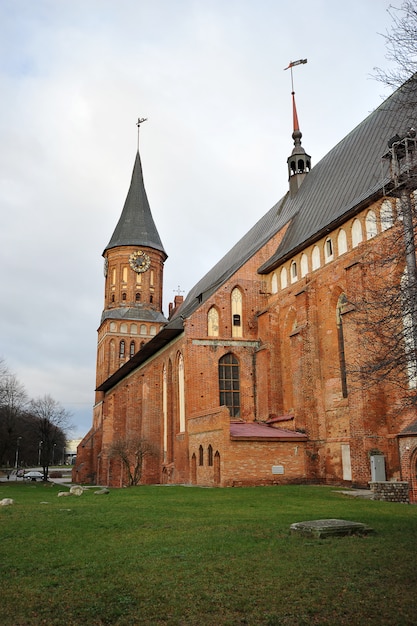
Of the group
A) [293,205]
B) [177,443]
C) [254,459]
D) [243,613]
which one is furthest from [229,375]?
[243,613]

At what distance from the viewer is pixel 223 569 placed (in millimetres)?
7082

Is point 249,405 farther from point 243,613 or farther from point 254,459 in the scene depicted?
point 243,613

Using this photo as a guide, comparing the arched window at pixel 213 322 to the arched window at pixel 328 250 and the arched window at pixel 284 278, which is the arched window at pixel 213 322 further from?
the arched window at pixel 328 250

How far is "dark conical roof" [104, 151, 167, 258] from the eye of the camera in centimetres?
5275

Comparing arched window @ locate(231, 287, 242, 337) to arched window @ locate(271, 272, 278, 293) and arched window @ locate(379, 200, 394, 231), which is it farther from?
arched window @ locate(379, 200, 394, 231)

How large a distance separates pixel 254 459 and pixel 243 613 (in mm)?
16432

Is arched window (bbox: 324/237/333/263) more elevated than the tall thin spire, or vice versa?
the tall thin spire

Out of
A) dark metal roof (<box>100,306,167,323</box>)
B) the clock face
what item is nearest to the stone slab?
dark metal roof (<box>100,306,167,323</box>)

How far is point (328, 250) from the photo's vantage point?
76.1 ft

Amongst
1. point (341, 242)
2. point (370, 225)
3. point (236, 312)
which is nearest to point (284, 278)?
point (236, 312)

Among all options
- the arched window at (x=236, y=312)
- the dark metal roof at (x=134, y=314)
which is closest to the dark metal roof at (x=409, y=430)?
the arched window at (x=236, y=312)

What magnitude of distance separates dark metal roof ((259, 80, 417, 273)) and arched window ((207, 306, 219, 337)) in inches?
126

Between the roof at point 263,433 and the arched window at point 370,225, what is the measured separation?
832 centimetres

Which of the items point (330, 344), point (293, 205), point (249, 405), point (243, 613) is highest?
point (293, 205)
